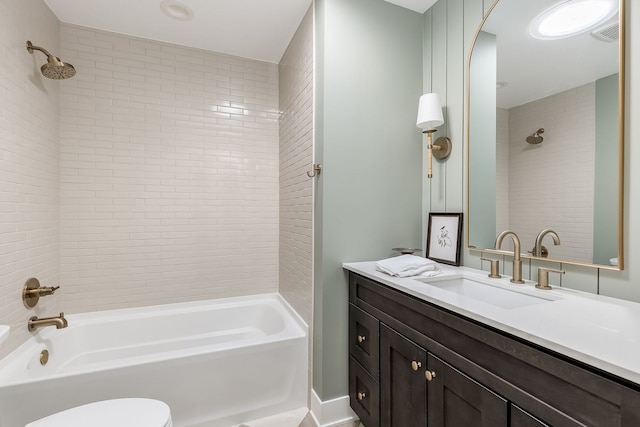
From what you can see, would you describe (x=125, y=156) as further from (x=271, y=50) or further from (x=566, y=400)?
(x=566, y=400)

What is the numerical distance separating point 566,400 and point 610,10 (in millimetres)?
1393

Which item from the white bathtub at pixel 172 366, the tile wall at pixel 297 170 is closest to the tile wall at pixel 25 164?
the white bathtub at pixel 172 366

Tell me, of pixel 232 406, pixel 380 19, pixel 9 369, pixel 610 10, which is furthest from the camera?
pixel 380 19

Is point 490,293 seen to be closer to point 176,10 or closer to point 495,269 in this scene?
point 495,269

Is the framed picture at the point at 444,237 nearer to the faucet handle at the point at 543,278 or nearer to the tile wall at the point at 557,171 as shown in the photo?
the tile wall at the point at 557,171

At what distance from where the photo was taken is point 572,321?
33.6 inches

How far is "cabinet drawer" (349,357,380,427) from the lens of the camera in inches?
58.4

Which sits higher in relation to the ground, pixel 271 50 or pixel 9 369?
pixel 271 50

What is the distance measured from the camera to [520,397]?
0.80 meters

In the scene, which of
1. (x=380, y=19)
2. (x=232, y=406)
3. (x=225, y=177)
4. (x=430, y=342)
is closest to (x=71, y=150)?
(x=225, y=177)

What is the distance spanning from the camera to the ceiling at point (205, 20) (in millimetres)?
1961

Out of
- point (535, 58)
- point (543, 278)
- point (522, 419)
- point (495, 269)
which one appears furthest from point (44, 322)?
point (535, 58)

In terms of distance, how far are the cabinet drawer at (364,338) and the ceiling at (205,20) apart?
79.7 inches

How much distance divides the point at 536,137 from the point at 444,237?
71 cm
